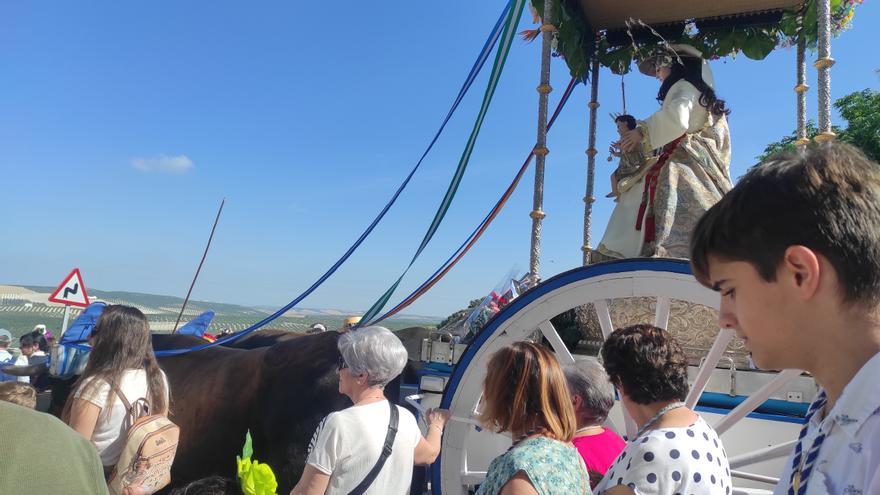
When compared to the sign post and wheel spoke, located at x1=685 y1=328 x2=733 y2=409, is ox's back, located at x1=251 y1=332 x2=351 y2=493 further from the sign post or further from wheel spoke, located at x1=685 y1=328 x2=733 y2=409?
the sign post

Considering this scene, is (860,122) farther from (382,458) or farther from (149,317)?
(149,317)

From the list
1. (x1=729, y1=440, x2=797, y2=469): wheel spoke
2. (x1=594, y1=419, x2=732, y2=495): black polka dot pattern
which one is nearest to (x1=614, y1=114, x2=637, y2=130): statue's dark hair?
(x1=729, y1=440, x2=797, y2=469): wheel spoke

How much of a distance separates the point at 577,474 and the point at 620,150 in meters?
2.53

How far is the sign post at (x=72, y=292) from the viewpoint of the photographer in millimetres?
8328

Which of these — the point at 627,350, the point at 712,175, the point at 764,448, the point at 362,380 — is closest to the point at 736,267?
the point at 627,350

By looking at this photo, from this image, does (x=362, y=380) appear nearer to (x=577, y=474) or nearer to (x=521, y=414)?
(x=521, y=414)

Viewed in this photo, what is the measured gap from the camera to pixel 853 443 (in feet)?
2.15

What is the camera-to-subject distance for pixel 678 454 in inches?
56.4

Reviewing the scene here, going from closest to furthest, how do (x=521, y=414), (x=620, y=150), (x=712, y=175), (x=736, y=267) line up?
(x=736, y=267)
(x=521, y=414)
(x=712, y=175)
(x=620, y=150)

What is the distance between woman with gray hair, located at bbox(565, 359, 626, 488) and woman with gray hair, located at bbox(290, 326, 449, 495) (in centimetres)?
60

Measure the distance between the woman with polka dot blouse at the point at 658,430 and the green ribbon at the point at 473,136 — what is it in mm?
1776

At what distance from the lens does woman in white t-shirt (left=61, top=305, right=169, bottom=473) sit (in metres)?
2.28

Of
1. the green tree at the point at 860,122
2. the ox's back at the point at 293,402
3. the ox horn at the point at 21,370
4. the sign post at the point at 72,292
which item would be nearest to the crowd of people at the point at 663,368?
the ox's back at the point at 293,402

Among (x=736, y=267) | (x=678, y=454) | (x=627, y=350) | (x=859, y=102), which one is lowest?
(x=678, y=454)
